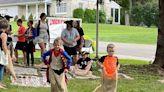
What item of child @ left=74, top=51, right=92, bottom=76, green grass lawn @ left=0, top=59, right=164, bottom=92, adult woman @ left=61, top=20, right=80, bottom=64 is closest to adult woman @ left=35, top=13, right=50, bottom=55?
adult woman @ left=61, top=20, right=80, bottom=64

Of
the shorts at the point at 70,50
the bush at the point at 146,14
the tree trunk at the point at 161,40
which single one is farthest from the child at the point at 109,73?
the bush at the point at 146,14

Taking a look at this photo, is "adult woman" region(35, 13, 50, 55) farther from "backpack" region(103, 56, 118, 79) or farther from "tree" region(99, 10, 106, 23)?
"tree" region(99, 10, 106, 23)

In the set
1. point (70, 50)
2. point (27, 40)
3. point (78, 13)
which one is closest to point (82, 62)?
point (70, 50)

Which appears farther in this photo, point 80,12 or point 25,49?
point 80,12

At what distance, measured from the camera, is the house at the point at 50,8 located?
62.0 meters

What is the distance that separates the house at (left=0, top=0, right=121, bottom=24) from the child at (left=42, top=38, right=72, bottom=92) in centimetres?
5050

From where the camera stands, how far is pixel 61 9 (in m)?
63.3

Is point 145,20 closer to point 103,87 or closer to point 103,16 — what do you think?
point 103,16

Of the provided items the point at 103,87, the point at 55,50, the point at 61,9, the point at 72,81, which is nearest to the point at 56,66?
the point at 55,50

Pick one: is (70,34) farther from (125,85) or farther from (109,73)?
(109,73)

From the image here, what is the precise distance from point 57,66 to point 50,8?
55.4 m

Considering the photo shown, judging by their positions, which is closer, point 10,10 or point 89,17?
point 89,17

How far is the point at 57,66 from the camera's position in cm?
914

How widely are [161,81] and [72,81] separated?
2.47 metres
